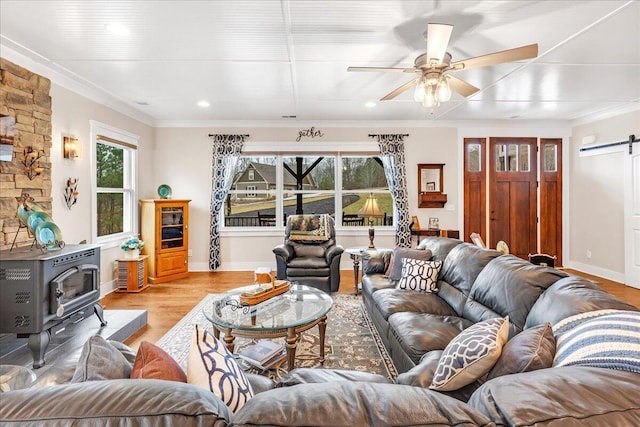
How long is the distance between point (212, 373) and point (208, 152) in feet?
17.2

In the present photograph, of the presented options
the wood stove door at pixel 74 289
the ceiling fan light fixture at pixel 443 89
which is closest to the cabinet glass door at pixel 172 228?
the wood stove door at pixel 74 289

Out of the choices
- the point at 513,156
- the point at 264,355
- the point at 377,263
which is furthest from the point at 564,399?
the point at 513,156

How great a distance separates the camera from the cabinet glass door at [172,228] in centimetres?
516

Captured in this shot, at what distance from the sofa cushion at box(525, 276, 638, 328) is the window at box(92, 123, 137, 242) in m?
4.74

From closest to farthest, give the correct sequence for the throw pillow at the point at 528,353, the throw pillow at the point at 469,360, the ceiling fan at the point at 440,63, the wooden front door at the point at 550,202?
the throw pillow at the point at 528,353 → the throw pillow at the point at 469,360 → the ceiling fan at the point at 440,63 → the wooden front door at the point at 550,202

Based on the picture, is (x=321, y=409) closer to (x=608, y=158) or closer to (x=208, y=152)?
(x=208, y=152)

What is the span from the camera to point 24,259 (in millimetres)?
2443

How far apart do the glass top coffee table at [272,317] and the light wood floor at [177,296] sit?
1050 millimetres

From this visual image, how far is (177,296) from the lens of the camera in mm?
4359

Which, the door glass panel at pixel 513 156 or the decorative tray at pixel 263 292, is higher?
the door glass panel at pixel 513 156

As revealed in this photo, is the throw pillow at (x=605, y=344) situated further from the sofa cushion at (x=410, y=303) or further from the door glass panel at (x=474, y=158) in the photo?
the door glass panel at (x=474, y=158)

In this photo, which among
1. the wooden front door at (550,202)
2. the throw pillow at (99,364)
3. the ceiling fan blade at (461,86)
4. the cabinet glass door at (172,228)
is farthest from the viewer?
the wooden front door at (550,202)

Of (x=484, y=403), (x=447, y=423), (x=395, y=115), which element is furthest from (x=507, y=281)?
(x=395, y=115)

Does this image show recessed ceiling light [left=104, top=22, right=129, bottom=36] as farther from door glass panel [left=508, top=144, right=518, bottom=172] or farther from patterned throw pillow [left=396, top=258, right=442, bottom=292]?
door glass panel [left=508, top=144, right=518, bottom=172]
